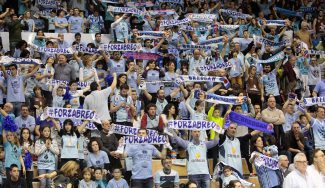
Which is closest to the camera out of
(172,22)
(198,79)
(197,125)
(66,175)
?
(66,175)

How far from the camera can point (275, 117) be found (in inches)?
712

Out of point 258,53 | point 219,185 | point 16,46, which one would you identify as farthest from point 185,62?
point 219,185

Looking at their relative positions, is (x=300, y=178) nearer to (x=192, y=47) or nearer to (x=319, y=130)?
(x=319, y=130)

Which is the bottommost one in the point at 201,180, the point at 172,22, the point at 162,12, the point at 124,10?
the point at 201,180

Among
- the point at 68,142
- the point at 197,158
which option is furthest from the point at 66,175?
the point at 197,158

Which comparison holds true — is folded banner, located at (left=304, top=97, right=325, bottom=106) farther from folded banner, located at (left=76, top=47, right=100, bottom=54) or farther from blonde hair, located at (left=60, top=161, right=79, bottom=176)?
blonde hair, located at (left=60, top=161, right=79, bottom=176)

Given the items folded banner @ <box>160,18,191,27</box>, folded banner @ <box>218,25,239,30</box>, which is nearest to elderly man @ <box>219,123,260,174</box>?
folded banner @ <box>160,18,191,27</box>

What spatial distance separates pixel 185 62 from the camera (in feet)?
68.2

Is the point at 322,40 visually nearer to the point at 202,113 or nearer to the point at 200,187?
the point at 202,113

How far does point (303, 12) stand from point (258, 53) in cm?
461

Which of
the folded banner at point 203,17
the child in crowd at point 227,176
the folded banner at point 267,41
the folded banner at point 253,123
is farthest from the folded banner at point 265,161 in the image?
the folded banner at point 203,17

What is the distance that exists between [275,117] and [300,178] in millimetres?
6182

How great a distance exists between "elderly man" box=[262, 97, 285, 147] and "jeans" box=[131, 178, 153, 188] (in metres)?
3.22

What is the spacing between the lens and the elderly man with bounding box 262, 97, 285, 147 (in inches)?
710
